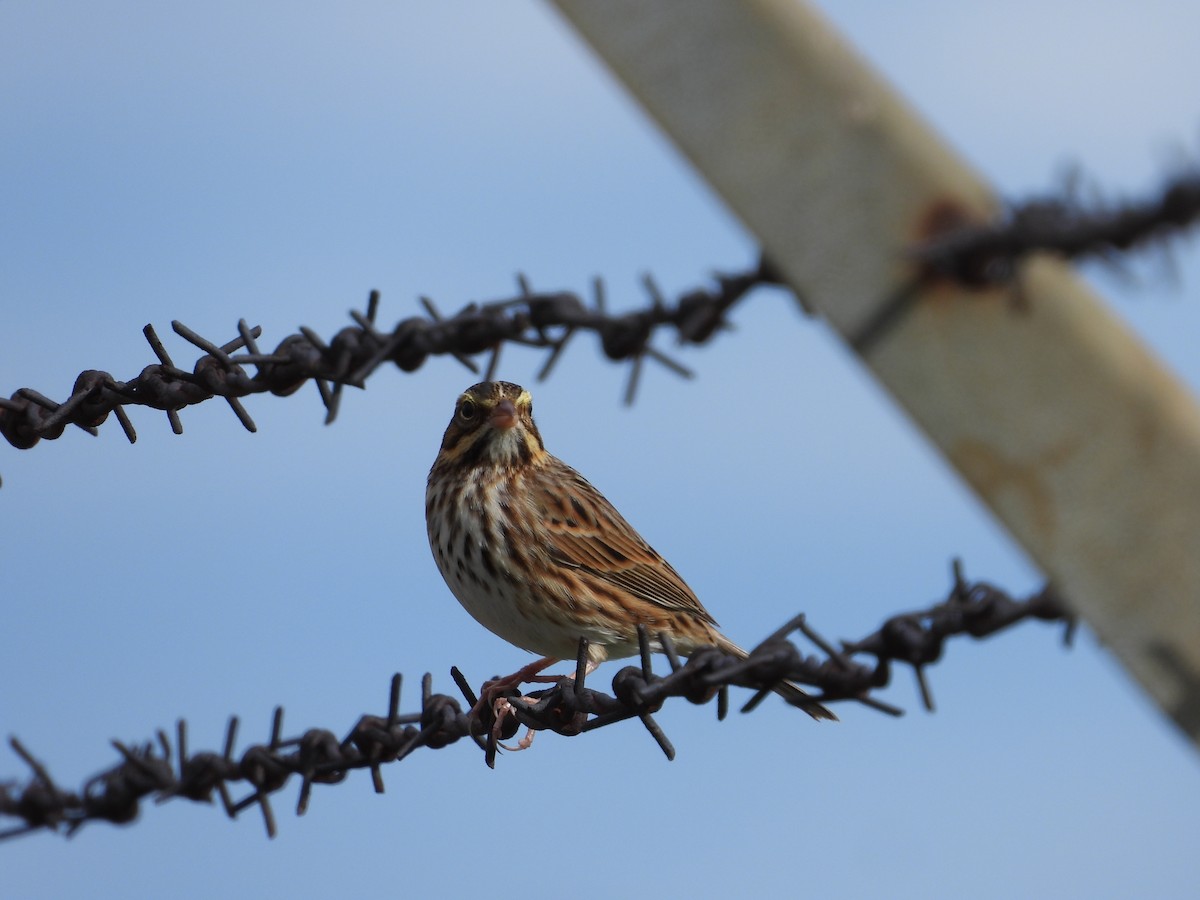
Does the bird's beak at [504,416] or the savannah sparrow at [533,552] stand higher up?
the bird's beak at [504,416]

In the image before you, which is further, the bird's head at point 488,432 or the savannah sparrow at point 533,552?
the bird's head at point 488,432

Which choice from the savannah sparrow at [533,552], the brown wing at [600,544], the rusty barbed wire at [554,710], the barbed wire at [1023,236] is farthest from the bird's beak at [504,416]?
the barbed wire at [1023,236]

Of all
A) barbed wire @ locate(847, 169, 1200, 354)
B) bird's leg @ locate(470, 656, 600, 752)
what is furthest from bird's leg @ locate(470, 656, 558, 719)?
barbed wire @ locate(847, 169, 1200, 354)

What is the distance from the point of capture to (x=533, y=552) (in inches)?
289

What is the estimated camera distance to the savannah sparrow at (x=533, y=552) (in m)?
7.32

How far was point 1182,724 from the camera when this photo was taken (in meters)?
2.50

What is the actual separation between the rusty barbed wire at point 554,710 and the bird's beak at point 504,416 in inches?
101

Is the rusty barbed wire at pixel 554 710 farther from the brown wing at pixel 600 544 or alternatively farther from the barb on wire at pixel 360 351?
the brown wing at pixel 600 544

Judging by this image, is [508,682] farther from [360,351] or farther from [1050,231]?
[1050,231]

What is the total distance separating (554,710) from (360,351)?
166cm

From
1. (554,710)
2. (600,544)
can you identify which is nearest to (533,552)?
(600,544)

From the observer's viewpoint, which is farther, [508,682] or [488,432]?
[488,432]

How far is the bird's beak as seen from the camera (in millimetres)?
7309

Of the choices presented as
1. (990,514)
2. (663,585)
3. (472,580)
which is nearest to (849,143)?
(990,514)
